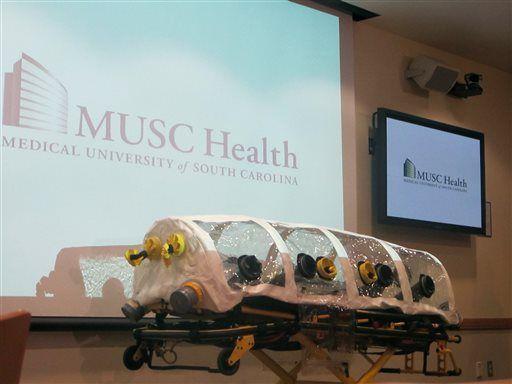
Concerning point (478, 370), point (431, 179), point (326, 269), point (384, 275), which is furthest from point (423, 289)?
point (478, 370)

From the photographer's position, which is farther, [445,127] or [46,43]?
[445,127]

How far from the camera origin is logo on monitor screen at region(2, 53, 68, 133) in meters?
3.56

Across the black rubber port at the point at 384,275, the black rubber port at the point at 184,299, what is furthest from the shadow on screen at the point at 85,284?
the black rubber port at the point at 384,275

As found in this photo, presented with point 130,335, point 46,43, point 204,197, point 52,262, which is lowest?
point 130,335

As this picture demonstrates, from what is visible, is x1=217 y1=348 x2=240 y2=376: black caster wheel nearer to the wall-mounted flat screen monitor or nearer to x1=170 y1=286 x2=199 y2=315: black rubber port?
x1=170 y1=286 x2=199 y2=315: black rubber port

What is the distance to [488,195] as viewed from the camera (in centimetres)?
615

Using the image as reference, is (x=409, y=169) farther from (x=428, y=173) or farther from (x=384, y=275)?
(x=384, y=275)

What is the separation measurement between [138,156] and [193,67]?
0.66m

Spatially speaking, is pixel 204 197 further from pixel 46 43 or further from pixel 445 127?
pixel 445 127

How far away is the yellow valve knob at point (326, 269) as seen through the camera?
10.4 feet

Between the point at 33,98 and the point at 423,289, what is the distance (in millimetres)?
2063

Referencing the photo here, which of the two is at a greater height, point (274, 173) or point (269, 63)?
point (269, 63)

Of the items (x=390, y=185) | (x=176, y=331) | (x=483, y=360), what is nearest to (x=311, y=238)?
(x=176, y=331)

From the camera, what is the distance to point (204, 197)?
4.18 m
